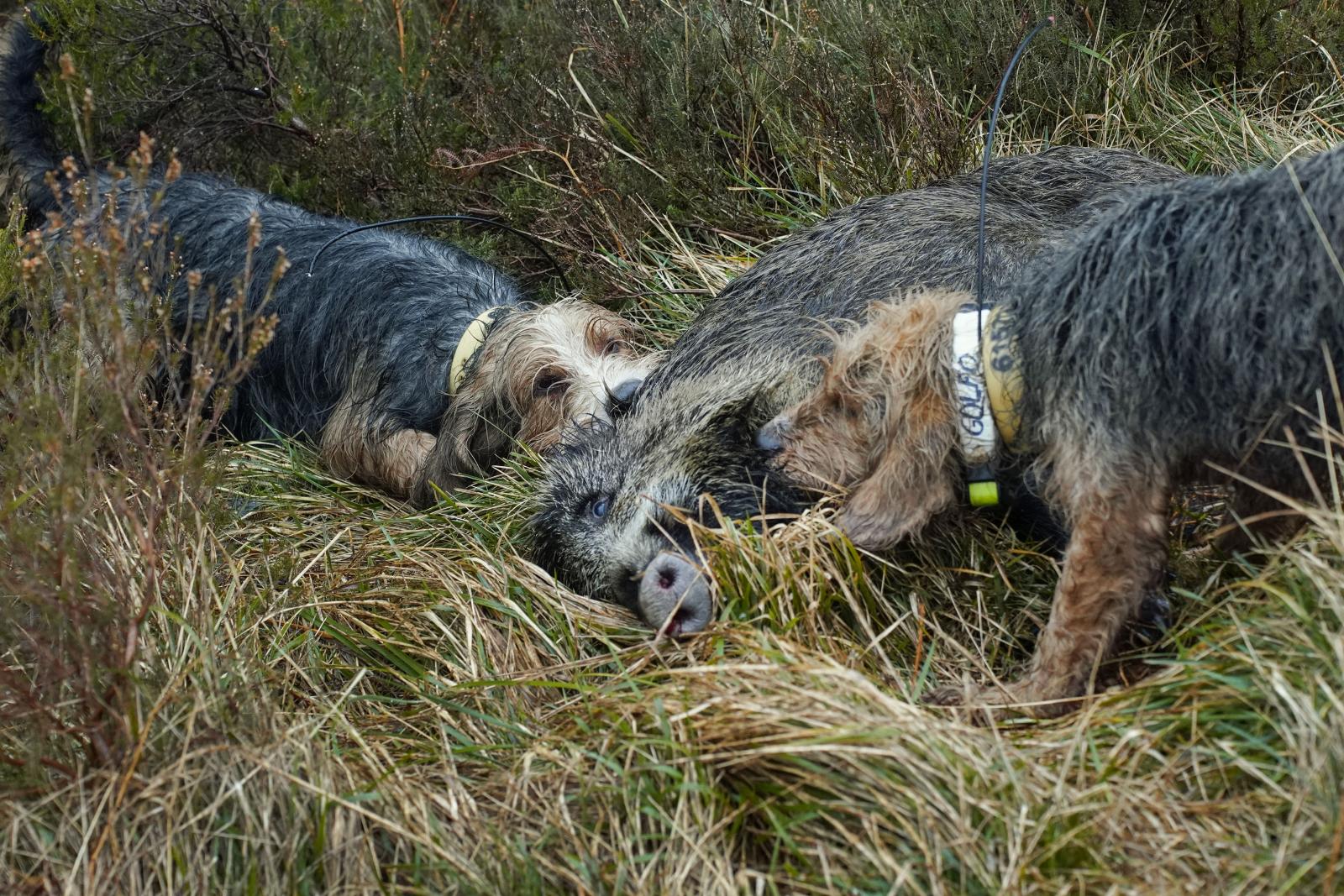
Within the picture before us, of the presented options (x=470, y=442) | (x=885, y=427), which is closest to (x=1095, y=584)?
(x=885, y=427)

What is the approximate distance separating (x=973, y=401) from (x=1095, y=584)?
56 centimetres

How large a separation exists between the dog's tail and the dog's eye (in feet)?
8.21

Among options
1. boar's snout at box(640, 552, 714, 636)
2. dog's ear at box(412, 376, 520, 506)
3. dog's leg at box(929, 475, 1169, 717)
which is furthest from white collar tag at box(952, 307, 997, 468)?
dog's ear at box(412, 376, 520, 506)

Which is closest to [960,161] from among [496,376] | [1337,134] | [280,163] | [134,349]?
[1337,134]

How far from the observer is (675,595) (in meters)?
3.66

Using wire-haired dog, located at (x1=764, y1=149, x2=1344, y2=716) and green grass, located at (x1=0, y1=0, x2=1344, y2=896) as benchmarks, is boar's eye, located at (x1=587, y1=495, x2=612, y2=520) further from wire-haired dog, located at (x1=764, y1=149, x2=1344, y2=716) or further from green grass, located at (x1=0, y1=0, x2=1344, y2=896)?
wire-haired dog, located at (x1=764, y1=149, x2=1344, y2=716)

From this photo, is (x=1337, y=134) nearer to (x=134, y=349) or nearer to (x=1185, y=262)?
(x=1185, y=262)

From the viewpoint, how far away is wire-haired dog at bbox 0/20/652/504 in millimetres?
5102

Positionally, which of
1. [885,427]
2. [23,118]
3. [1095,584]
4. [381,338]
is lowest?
[381,338]

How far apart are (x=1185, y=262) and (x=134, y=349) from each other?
94.9 inches

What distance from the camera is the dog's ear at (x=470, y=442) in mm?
5086

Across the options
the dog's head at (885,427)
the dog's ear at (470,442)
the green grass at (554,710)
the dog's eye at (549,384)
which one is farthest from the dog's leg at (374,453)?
the dog's head at (885,427)

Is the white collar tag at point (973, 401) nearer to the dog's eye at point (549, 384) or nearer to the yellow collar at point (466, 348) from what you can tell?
the dog's eye at point (549, 384)

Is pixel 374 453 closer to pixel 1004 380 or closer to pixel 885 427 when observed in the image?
pixel 885 427
